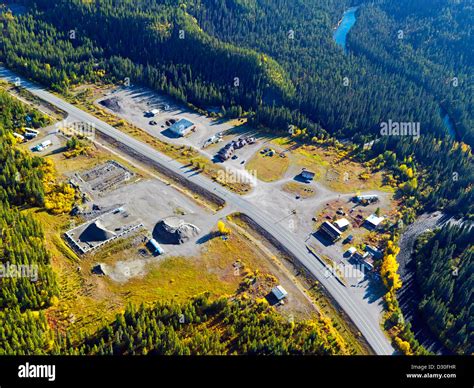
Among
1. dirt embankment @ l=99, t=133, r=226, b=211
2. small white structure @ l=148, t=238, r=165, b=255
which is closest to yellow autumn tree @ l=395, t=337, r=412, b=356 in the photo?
dirt embankment @ l=99, t=133, r=226, b=211

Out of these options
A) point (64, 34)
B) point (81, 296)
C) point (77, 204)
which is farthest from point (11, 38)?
point (81, 296)

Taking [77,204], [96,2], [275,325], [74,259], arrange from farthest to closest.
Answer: [96,2]
[77,204]
[74,259]
[275,325]

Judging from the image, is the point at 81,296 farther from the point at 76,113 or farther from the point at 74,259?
the point at 76,113

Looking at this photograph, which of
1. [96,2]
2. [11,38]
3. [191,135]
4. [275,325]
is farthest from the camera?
[96,2]

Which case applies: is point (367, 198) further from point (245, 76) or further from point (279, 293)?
point (245, 76)

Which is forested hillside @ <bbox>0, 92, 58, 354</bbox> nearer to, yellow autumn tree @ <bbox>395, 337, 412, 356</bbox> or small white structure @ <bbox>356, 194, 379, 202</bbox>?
yellow autumn tree @ <bbox>395, 337, 412, 356</bbox>

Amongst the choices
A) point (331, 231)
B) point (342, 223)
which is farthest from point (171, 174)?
point (342, 223)

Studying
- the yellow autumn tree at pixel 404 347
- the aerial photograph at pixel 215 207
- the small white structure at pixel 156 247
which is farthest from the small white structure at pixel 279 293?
the small white structure at pixel 156 247
